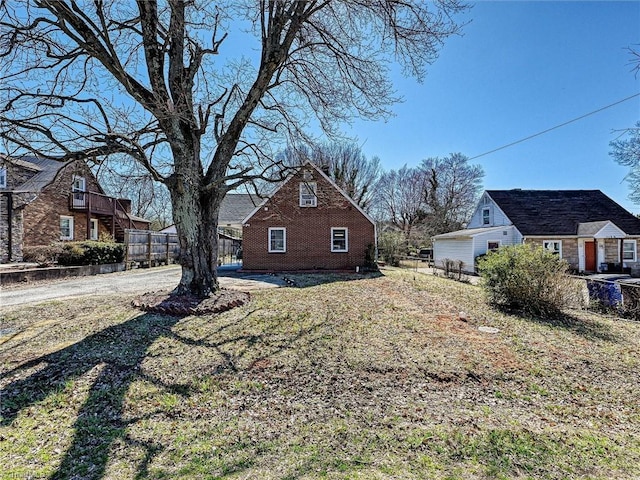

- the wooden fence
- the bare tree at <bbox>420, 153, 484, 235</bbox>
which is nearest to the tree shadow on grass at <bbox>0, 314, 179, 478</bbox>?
the wooden fence

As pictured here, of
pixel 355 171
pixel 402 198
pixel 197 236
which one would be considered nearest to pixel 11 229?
pixel 197 236

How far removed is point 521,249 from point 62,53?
12.0 metres

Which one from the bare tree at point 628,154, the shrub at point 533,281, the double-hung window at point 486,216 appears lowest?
the shrub at point 533,281

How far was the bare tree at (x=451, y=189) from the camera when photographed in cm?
3431

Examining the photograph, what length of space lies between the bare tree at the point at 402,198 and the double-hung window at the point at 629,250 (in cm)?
1769

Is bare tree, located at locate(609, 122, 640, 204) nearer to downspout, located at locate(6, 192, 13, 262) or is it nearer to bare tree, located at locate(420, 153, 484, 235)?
bare tree, located at locate(420, 153, 484, 235)

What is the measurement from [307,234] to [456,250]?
10.9 metres

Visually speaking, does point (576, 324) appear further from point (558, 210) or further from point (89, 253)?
point (558, 210)

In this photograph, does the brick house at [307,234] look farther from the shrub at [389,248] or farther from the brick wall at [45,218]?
the brick wall at [45,218]

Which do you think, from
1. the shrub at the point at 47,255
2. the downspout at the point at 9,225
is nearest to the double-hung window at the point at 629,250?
the shrub at the point at 47,255

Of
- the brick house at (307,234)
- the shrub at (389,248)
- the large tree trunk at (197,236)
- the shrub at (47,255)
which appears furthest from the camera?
the shrub at (389,248)

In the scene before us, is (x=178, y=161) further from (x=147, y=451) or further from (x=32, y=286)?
(x=32, y=286)

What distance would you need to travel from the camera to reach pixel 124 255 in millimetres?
16438

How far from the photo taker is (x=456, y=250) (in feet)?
70.5
